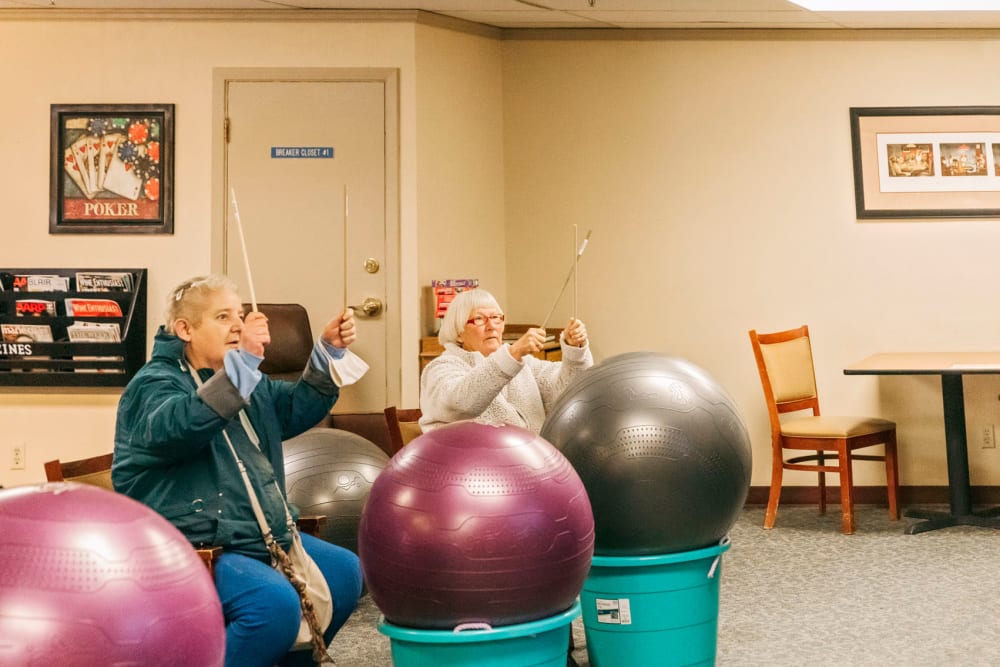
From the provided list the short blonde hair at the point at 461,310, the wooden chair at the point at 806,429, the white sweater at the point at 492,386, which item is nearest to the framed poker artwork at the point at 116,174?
the short blonde hair at the point at 461,310

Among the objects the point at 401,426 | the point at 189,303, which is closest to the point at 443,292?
the point at 401,426

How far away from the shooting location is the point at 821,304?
548 centimetres

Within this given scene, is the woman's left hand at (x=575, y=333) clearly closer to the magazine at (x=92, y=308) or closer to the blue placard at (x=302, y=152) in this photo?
the blue placard at (x=302, y=152)

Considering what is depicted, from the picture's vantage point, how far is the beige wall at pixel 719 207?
17.7 ft

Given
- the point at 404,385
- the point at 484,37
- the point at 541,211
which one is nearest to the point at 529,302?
the point at 541,211

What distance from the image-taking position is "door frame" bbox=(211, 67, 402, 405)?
495 cm

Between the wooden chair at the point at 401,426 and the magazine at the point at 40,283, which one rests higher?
the magazine at the point at 40,283

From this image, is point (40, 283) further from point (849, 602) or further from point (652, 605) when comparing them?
point (849, 602)

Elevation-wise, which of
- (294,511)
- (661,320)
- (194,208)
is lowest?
(294,511)

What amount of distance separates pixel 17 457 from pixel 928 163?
5.16 metres

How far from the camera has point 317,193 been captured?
4969 millimetres

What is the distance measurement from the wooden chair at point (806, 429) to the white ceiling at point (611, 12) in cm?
172

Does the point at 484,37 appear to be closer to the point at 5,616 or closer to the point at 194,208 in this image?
the point at 194,208

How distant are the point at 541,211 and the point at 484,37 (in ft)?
3.41
